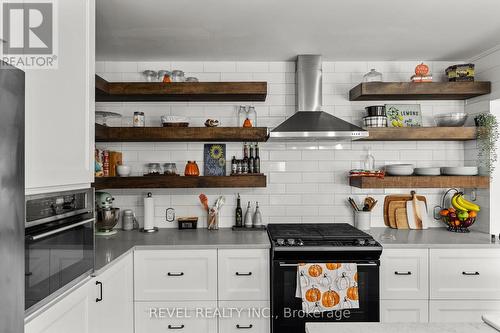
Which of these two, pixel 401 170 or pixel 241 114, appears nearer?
pixel 401 170

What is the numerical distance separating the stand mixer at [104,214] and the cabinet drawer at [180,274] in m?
0.50

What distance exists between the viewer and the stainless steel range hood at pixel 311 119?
3010 millimetres

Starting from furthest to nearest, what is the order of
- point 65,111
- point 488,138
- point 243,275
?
1. point 488,138
2. point 243,275
3. point 65,111

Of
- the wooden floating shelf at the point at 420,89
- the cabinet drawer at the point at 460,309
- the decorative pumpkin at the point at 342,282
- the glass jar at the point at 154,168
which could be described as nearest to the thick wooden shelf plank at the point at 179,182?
the glass jar at the point at 154,168

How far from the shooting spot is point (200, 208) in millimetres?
3521

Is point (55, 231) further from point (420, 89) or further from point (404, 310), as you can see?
point (420, 89)

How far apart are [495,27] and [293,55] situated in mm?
1545

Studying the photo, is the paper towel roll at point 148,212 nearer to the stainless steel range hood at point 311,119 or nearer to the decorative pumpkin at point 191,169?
the decorative pumpkin at point 191,169

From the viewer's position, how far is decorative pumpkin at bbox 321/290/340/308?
270cm

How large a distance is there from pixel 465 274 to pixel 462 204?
76 cm

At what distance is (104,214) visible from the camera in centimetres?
302

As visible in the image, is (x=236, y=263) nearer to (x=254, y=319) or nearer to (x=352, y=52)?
(x=254, y=319)

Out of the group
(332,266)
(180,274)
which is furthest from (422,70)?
(180,274)

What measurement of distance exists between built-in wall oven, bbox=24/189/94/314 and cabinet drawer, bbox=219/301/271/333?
4.10 feet
